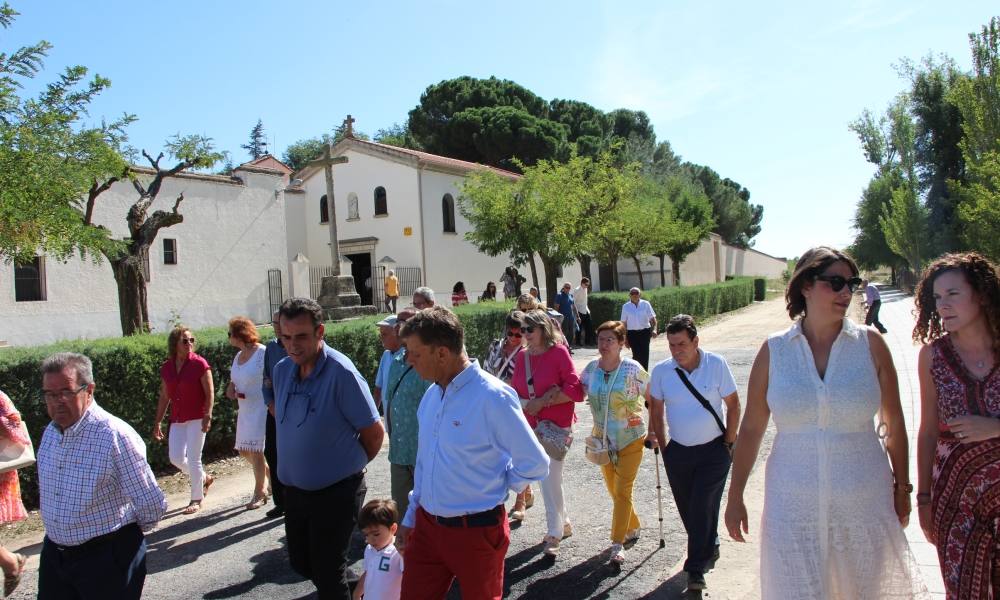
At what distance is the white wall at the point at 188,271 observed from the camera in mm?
21078

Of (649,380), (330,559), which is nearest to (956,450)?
(649,380)

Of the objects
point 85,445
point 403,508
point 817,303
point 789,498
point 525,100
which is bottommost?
point 403,508

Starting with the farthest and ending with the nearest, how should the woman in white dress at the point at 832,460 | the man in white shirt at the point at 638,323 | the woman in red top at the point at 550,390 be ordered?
the man in white shirt at the point at 638,323 < the woman in red top at the point at 550,390 < the woman in white dress at the point at 832,460

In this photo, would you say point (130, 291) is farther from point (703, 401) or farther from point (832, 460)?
point (832, 460)

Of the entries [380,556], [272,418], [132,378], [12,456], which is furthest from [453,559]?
[132,378]

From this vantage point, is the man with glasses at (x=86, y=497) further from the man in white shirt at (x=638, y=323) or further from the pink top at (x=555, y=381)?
the man in white shirt at (x=638, y=323)

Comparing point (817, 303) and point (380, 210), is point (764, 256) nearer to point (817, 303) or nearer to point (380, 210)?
point (380, 210)

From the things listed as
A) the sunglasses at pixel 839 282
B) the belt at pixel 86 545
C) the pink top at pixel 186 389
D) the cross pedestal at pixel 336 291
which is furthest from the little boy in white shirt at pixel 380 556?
the cross pedestal at pixel 336 291

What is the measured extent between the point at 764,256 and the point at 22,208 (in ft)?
245

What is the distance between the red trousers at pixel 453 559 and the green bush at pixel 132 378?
18.0 feet

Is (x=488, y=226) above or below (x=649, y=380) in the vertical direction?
above

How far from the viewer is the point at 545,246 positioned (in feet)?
77.3

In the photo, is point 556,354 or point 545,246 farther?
point 545,246

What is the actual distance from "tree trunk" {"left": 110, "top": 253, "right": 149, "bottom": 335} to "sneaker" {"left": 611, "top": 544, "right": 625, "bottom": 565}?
10555mm
